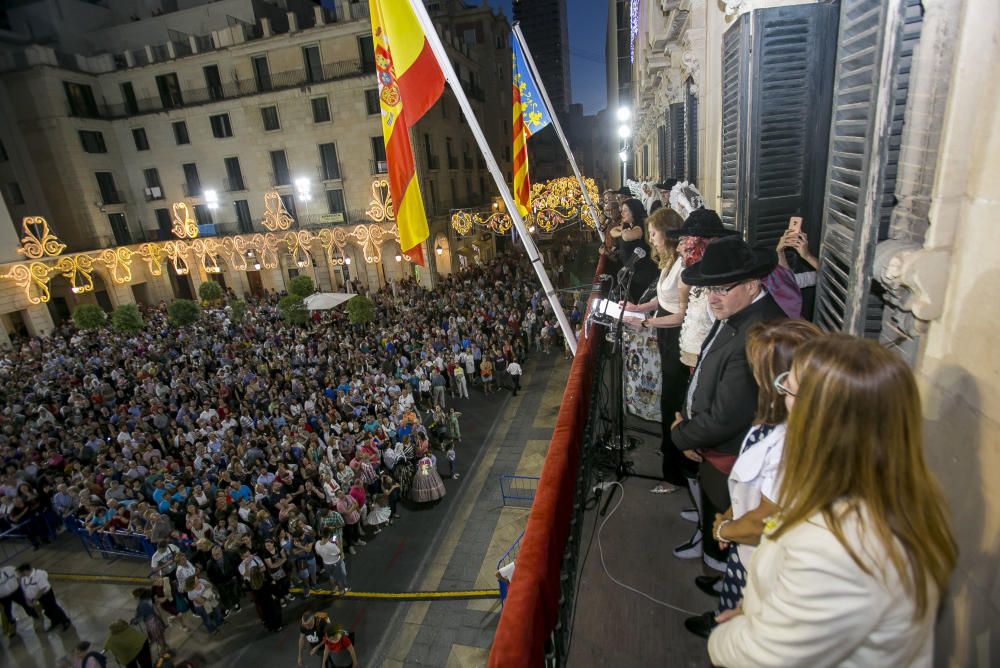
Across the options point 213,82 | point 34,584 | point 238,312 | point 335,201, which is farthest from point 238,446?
point 213,82

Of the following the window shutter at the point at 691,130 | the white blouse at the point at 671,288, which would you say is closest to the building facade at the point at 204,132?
the window shutter at the point at 691,130

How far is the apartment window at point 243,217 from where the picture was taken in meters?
31.0

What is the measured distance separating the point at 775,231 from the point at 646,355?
1.46 meters

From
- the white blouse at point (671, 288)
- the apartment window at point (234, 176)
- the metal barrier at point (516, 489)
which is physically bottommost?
the metal barrier at point (516, 489)

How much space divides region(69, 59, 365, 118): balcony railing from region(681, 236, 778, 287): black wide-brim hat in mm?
30298

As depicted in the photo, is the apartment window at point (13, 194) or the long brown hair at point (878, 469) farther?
the apartment window at point (13, 194)

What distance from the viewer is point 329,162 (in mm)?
29422

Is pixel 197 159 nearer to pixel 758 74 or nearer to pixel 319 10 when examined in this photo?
pixel 319 10

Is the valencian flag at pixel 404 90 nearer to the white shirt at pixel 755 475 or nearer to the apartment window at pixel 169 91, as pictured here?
the white shirt at pixel 755 475

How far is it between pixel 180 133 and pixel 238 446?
29870 millimetres

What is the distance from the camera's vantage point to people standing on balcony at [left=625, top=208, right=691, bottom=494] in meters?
3.84

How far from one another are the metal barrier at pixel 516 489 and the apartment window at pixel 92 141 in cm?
3580

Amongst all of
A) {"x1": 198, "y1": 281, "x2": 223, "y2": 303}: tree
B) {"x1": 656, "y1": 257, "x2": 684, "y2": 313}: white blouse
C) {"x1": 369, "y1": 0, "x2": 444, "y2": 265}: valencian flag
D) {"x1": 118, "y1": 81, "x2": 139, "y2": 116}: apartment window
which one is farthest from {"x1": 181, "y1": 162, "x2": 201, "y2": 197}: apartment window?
{"x1": 656, "y1": 257, "x2": 684, "y2": 313}: white blouse

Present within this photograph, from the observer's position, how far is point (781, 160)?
384 centimetres
